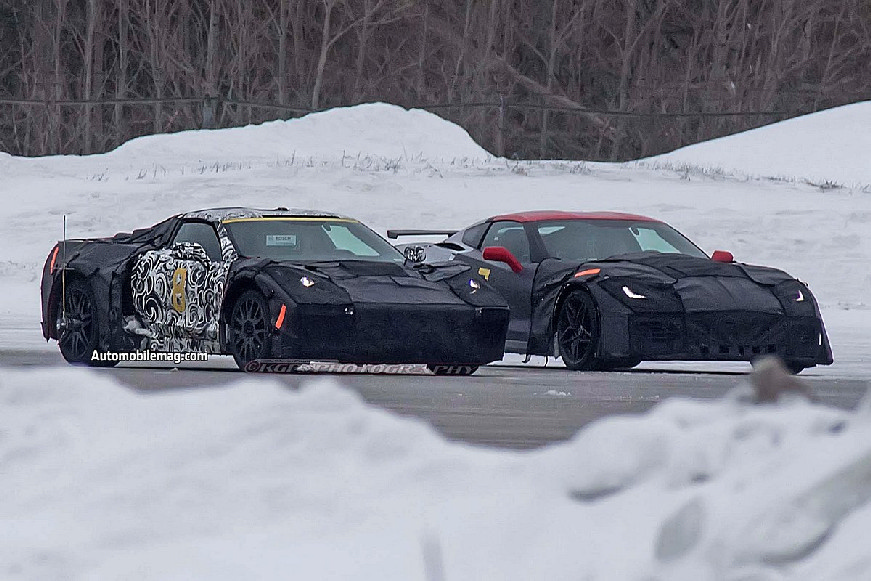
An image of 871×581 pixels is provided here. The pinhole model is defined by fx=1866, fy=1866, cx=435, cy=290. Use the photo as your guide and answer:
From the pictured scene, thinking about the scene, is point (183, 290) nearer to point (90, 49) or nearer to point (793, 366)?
point (793, 366)

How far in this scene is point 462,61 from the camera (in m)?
55.4

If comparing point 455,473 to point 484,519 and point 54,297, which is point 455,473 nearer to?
point 484,519

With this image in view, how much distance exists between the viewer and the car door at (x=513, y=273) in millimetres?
13992

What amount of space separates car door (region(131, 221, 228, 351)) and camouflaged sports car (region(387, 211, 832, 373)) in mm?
1435

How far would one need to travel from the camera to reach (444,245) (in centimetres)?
1559

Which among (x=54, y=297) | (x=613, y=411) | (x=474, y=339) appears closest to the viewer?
(x=613, y=411)

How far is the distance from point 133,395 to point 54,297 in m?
6.94

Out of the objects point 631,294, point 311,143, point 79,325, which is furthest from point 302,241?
point 311,143

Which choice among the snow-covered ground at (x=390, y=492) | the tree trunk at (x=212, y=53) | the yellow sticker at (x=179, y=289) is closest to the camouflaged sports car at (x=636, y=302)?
the yellow sticker at (x=179, y=289)

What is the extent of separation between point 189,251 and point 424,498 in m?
7.64

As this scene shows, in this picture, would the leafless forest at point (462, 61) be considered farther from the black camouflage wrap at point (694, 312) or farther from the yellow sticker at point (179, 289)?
→ the yellow sticker at point (179, 289)

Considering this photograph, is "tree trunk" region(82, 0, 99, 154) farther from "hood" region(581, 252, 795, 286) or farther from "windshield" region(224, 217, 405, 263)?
"hood" region(581, 252, 795, 286)

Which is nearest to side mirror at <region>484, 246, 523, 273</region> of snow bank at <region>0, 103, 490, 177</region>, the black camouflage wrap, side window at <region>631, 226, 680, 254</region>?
the black camouflage wrap

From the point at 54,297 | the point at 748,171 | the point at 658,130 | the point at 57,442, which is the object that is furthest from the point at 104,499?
the point at 658,130
